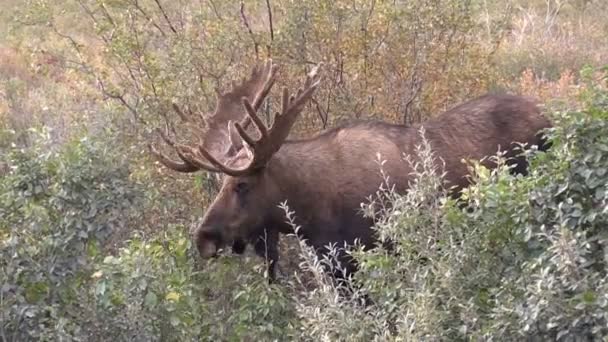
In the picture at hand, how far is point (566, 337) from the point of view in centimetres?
438

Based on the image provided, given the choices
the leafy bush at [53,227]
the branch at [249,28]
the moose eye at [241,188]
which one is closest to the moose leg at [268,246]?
the moose eye at [241,188]

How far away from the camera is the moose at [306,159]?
7.25 metres

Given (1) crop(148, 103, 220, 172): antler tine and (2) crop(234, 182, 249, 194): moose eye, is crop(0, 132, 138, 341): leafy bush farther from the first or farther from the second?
(2) crop(234, 182, 249, 194): moose eye

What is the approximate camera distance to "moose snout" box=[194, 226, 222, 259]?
23.5 ft

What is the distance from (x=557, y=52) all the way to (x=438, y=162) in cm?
731

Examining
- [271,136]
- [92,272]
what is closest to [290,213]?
[271,136]

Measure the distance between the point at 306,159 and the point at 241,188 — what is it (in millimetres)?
594

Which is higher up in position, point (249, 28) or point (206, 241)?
point (249, 28)

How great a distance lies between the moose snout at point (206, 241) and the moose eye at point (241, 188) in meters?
0.34

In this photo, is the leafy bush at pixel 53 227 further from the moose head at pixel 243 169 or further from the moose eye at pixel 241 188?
the moose eye at pixel 241 188

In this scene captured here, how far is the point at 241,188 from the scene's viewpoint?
291 inches

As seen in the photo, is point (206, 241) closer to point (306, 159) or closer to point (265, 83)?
point (306, 159)

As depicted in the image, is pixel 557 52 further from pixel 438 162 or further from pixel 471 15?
pixel 438 162

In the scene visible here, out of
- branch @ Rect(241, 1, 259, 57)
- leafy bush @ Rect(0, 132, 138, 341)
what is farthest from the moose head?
→ branch @ Rect(241, 1, 259, 57)
